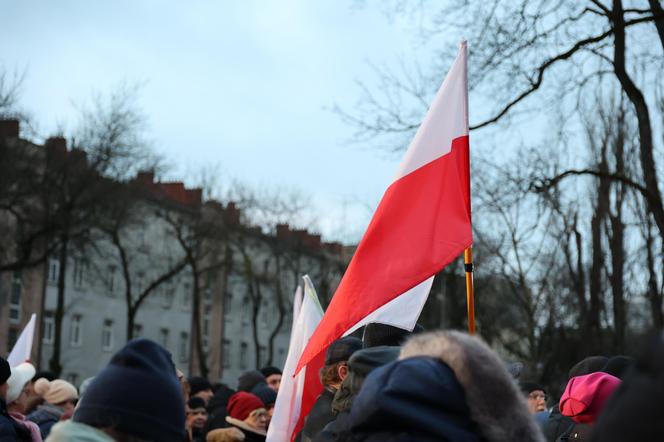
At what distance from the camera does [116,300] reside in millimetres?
58562

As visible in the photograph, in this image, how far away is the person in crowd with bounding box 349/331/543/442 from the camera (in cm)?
275

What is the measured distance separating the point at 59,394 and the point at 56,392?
3cm

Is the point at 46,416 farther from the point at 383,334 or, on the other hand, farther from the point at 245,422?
the point at 383,334

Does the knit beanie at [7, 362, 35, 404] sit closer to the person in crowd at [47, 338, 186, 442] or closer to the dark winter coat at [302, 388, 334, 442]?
the dark winter coat at [302, 388, 334, 442]

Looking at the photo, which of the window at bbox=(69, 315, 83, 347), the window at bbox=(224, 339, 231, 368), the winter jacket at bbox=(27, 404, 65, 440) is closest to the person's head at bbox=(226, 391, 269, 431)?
the winter jacket at bbox=(27, 404, 65, 440)

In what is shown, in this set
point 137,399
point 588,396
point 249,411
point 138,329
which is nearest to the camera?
point 137,399

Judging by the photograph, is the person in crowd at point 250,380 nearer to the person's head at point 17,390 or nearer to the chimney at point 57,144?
the person's head at point 17,390

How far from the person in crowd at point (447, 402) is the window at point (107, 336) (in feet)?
183

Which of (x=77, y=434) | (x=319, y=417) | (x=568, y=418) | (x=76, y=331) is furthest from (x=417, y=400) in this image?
(x=76, y=331)

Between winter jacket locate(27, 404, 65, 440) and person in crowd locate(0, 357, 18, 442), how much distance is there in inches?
66.9

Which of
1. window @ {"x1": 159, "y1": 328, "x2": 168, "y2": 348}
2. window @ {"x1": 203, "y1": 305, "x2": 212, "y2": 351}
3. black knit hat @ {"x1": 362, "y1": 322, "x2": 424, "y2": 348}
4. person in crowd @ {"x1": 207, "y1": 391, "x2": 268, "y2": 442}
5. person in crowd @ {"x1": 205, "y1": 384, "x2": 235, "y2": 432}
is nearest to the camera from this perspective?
black knit hat @ {"x1": 362, "y1": 322, "x2": 424, "y2": 348}

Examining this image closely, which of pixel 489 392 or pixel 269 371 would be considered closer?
pixel 489 392

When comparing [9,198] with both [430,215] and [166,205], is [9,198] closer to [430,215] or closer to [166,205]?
[166,205]

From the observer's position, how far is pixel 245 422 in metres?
8.52
